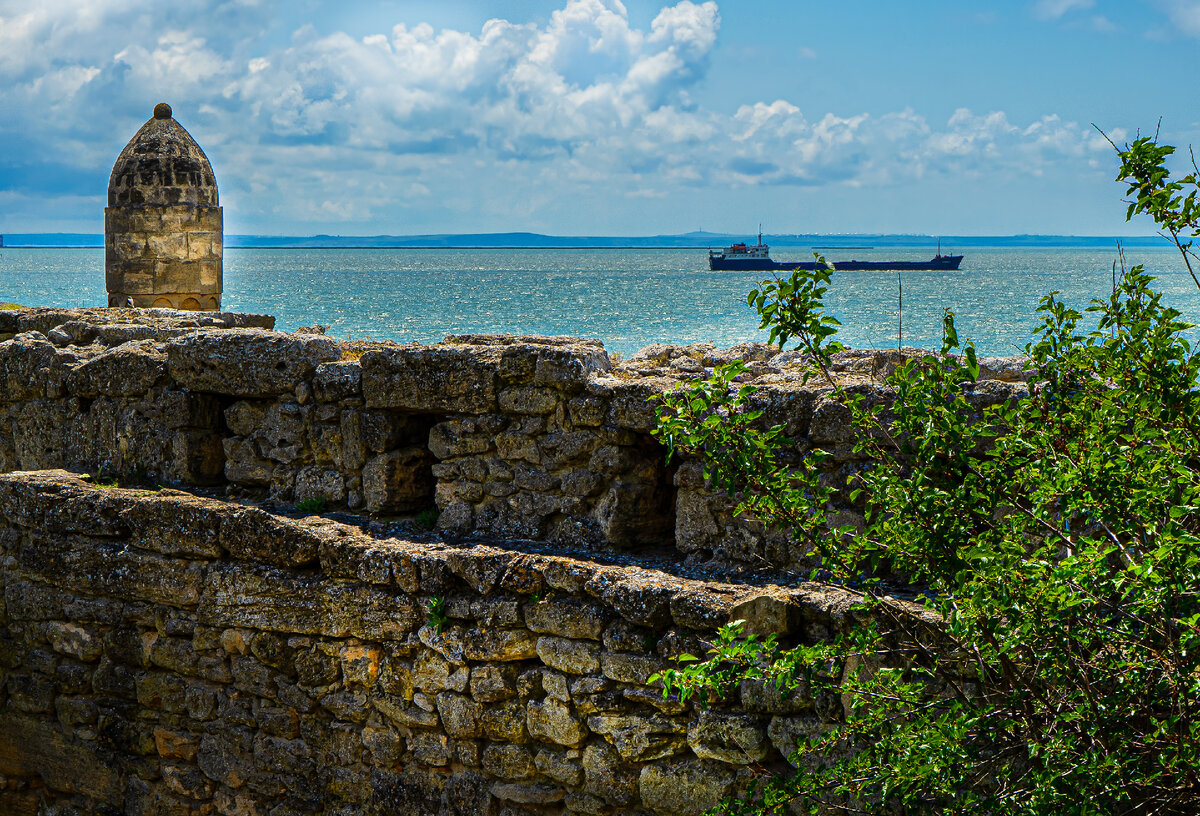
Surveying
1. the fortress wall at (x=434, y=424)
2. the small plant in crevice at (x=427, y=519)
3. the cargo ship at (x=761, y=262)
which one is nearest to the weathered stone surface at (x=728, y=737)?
the fortress wall at (x=434, y=424)

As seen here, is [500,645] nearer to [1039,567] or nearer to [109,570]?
[109,570]

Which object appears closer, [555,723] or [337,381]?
[555,723]

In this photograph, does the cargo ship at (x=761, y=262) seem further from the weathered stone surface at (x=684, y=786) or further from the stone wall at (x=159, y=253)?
the weathered stone surface at (x=684, y=786)

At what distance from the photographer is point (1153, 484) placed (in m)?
3.38

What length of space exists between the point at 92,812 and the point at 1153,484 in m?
5.55

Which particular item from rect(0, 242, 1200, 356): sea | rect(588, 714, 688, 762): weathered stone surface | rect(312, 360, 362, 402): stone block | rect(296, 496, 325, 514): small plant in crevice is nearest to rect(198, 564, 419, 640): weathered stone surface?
rect(296, 496, 325, 514): small plant in crevice

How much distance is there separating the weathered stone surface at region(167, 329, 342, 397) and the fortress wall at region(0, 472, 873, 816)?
0.62 metres

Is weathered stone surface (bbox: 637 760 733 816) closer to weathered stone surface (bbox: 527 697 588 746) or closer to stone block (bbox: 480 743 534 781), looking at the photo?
weathered stone surface (bbox: 527 697 588 746)

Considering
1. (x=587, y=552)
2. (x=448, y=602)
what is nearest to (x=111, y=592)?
(x=448, y=602)

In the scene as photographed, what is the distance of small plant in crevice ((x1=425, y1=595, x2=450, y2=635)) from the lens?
17.6 feet

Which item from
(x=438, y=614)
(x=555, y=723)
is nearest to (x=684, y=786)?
(x=555, y=723)

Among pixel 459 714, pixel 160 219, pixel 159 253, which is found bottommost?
pixel 459 714

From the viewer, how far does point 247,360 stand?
6.29m

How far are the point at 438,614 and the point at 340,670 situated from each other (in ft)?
2.08
